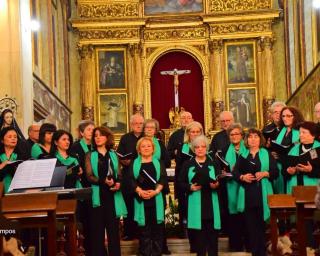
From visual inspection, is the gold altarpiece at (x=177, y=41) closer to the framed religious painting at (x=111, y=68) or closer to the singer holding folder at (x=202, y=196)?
the framed religious painting at (x=111, y=68)

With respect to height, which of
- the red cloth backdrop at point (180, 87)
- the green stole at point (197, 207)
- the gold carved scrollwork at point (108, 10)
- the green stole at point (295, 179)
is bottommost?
the green stole at point (197, 207)

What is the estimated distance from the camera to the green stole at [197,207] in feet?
29.9

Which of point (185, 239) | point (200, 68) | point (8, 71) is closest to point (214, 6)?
point (200, 68)

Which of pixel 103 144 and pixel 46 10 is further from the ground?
pixel 46 10

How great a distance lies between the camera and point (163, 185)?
9234 millimetres

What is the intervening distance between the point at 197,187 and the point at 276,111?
169 centimetres

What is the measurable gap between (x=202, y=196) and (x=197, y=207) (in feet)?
0.52

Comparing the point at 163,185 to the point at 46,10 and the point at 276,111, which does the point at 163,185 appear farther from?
the point at 46,10

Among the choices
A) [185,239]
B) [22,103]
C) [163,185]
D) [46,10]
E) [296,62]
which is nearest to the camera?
[163,185]

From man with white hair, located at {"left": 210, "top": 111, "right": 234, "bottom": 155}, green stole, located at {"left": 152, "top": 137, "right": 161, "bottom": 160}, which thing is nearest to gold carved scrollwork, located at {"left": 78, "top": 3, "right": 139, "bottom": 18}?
man with white hair, located at {"left": 210, "top": 111, "right": 234, "bottom": 155}

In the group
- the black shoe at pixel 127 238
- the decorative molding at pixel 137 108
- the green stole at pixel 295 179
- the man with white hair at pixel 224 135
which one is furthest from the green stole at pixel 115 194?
the decorative molding at pixel 137 108

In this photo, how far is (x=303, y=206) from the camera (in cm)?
735

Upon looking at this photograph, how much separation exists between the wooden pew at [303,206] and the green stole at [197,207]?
6.24 ft

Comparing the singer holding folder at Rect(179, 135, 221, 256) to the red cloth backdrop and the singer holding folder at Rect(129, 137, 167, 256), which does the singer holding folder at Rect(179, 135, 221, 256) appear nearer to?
the singer holding folder at Rect(129, 137, 167, 256)
